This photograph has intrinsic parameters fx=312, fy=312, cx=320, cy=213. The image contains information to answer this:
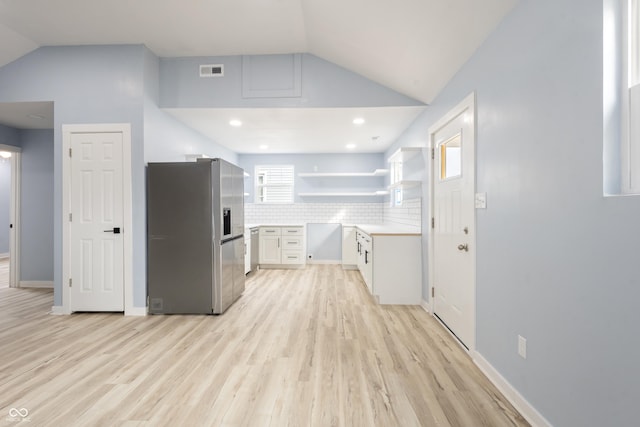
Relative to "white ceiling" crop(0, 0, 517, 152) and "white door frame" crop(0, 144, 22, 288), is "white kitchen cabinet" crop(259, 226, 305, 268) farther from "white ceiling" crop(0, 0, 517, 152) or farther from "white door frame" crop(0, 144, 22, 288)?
"white door frame" crop(0, 144, 22, 288)

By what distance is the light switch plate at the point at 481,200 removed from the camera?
2.31 m

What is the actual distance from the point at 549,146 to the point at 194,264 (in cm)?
339

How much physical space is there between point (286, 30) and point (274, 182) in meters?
4.01

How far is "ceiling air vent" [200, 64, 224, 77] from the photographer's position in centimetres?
377

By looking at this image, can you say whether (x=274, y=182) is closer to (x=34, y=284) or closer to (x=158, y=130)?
(x=158, y=130)

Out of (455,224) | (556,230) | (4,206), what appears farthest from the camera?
(4,206)

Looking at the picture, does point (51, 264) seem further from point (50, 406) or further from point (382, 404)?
point (382, 404)

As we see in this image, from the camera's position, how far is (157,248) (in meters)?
3.55

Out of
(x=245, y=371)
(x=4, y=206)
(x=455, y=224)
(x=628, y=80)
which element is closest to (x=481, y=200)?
(x=455, y=224)

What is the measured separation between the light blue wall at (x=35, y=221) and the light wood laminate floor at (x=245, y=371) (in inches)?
63.8

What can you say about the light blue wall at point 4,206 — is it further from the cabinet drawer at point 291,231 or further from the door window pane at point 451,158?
the door window pane at point 451,158

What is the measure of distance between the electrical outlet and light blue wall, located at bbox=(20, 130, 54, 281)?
6.27 metres

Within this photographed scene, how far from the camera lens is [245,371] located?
2.30 m

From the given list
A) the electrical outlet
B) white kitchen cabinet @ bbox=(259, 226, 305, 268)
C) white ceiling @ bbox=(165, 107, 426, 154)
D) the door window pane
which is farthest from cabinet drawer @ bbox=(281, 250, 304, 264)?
the electrical outlet
